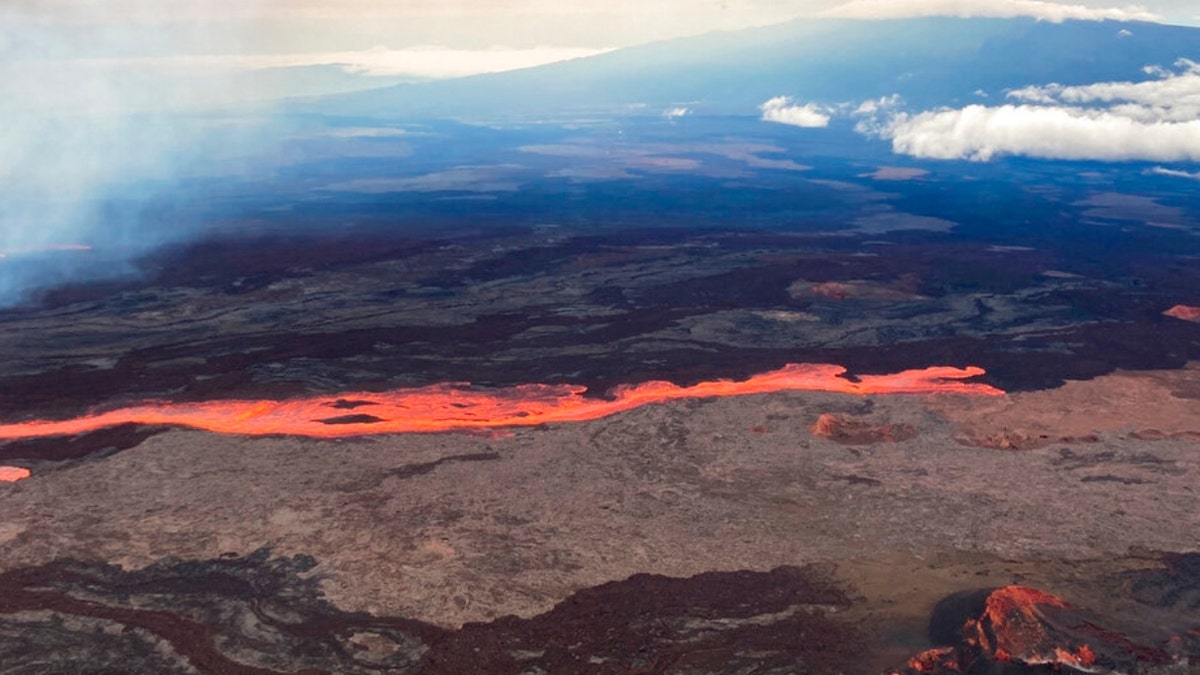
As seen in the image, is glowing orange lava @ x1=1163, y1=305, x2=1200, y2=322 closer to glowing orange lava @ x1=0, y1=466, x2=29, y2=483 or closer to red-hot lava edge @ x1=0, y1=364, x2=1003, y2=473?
red-hot lava edge @ x1=0, y1=364, x2=1003, y2=473

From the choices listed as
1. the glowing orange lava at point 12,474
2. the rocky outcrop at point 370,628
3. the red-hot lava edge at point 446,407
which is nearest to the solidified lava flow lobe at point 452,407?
the red-hot lava edge at point 446,407

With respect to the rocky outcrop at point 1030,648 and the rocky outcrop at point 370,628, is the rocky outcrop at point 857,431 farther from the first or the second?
the rocky outcrop at point 1030,648

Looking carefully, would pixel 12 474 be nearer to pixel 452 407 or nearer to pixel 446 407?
pixel 446 407

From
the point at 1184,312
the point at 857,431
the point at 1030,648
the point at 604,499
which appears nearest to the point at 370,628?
the point at 604,499

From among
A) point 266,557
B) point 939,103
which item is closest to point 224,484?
point 266,557

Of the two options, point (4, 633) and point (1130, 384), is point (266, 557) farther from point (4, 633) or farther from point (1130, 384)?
point (1130, 384)
